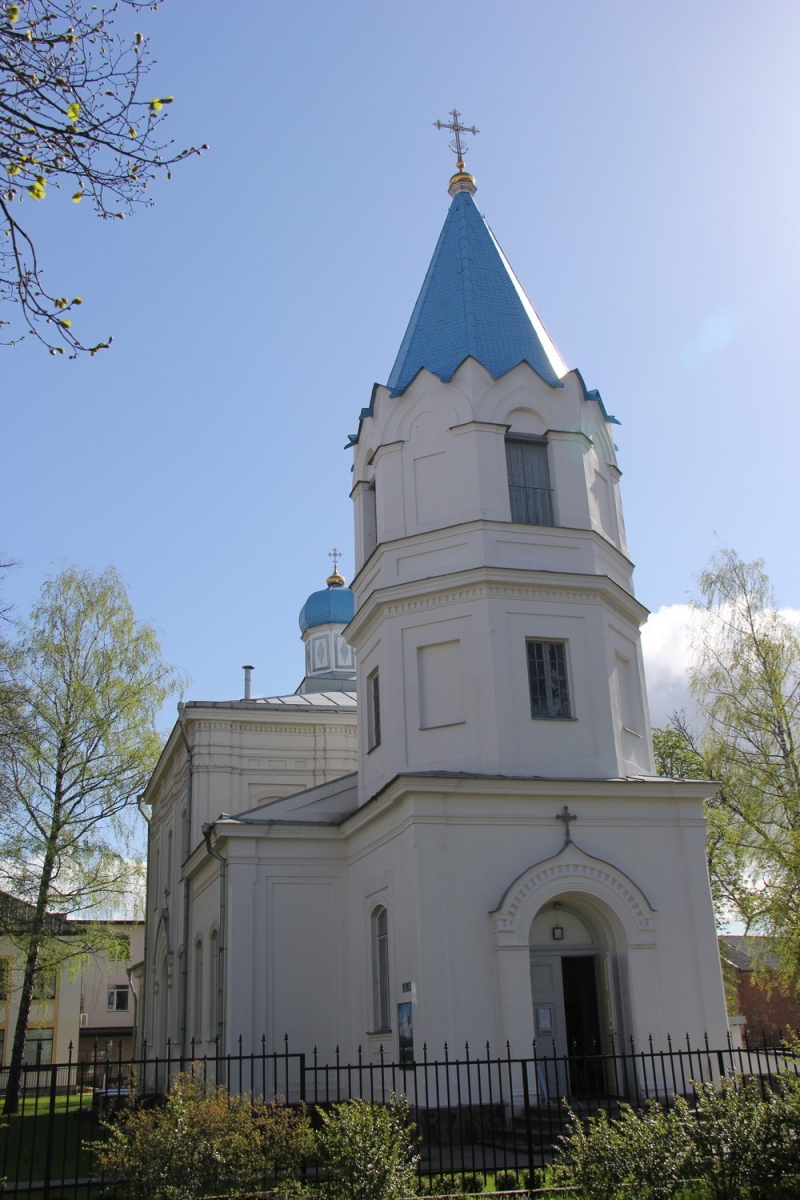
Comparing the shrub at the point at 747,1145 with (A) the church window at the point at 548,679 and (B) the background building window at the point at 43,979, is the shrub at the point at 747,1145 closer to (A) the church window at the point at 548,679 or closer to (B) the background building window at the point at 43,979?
(A) the church window at the point at 548,679

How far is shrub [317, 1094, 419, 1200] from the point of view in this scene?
345 inches

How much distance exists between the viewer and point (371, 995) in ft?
56.6

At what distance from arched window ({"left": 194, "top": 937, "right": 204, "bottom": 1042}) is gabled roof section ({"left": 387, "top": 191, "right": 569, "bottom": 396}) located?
12.7 metres

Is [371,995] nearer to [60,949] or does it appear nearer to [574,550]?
[574,550]

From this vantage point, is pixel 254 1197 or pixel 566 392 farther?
pixel 566 392

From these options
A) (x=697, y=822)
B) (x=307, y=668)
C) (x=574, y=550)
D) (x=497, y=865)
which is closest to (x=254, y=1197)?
(x=497, y=865)

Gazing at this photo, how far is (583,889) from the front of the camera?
51.2 feet

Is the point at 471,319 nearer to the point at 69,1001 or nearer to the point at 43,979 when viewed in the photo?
the point at 43,979

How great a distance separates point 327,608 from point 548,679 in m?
21.8

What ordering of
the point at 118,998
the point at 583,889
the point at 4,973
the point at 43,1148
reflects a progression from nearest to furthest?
the point at 583,889 → the point at 43,1148 → the point at 4,973 → the point at 118,998

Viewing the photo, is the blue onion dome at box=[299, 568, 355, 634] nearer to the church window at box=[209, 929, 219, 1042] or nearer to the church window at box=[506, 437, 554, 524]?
the church window at box=[209, 929, 219, 1042]

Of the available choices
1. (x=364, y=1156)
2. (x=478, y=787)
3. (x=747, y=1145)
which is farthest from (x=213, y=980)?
(x=747, y=1145)

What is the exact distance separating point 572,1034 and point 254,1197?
7700 millimetres

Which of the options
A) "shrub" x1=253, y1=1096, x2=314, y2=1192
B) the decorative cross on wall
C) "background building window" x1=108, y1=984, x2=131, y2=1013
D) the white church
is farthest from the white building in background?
"shrub" x1=253, y1=1096, x2=314, y2=1192
